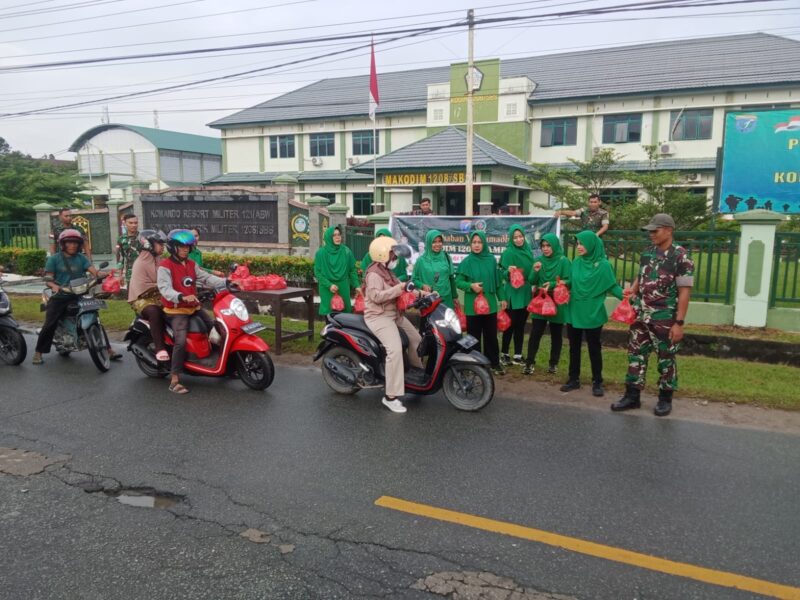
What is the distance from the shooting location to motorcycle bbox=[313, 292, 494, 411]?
595 cm

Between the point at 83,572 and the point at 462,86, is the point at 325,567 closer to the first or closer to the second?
the point at 83,572

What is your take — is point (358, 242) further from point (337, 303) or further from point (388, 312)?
point (388, 312)

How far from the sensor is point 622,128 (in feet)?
107

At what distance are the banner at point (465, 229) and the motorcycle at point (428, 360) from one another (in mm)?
3662

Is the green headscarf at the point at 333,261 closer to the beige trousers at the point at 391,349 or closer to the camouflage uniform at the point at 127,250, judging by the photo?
the beige trousers at the point at 391,349

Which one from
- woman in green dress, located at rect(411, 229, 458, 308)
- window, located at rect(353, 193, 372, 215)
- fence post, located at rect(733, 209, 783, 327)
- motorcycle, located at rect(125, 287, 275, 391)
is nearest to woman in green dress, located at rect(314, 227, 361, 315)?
woman in green dress, located at rect(411, 229, 458, 308)

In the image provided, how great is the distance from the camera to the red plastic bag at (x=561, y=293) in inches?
269

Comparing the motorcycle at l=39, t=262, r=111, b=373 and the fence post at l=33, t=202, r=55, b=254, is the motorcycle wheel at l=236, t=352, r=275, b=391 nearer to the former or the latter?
the motorcycle at l=39, t=262, r=111, b=373

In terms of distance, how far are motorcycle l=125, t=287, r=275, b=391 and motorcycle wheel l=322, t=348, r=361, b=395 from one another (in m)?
0.60

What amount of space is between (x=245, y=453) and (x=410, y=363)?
201cm

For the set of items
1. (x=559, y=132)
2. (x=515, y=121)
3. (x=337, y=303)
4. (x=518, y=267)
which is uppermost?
(x=515, y=121)

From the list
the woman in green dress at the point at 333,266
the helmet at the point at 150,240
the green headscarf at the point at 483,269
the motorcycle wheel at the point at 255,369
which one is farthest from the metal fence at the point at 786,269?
the helmet at the point at 150,240

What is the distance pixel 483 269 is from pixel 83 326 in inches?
192

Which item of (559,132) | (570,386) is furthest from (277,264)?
(559,132)
